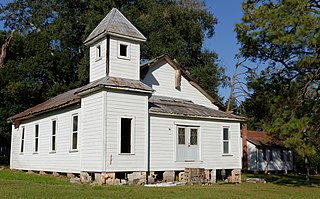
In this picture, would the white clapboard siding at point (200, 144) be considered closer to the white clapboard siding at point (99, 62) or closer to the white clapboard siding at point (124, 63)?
the white clapboard siding at point (124, 63)

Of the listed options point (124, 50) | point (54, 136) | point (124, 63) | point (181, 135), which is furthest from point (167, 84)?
point (54, 136)

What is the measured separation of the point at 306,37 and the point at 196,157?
8.44 meters

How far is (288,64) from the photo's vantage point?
21297mm

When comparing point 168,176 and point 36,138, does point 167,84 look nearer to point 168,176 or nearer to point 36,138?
point 168,176

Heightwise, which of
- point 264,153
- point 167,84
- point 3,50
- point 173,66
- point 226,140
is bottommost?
point 264,153

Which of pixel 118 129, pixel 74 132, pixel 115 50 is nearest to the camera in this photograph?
pixel 118 129

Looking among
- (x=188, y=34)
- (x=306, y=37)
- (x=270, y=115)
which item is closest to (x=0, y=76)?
(x=188, y=34)

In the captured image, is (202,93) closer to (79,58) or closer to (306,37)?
(306,37)

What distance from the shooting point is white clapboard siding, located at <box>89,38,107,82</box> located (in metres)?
20.1

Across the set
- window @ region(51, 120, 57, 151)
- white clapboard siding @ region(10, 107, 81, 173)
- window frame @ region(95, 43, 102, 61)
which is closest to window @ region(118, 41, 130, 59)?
window frame @ region(95, 43, 102, 61)

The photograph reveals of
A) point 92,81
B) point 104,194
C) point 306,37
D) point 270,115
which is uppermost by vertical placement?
point 306,37

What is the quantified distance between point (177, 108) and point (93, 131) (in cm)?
550

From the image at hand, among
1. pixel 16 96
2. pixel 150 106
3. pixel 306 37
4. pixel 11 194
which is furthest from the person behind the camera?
pixel 16 96

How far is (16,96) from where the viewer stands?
36156 millimetres
